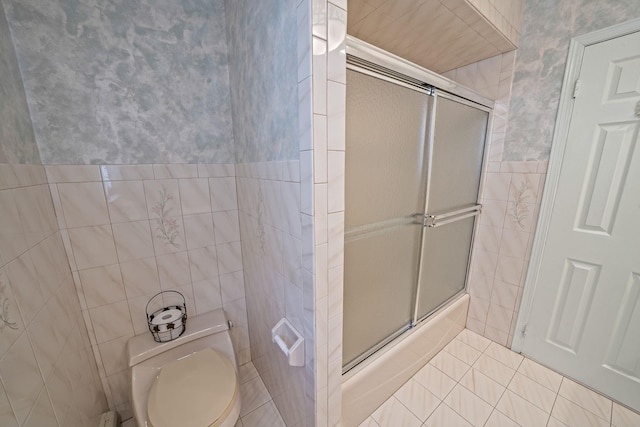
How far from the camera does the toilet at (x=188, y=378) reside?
0.87 m

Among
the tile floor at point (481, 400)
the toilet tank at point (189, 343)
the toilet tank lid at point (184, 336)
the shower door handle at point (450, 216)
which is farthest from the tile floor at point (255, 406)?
the shower door handle at point (450, 216)

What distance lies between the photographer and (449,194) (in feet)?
4.56

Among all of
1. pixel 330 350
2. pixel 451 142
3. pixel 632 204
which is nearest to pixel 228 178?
pixel 330 350

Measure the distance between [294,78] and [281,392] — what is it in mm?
1441

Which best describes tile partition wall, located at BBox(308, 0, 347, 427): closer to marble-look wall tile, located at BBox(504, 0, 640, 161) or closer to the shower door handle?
the shower door handle

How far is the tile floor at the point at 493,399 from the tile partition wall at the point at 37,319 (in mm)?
1267

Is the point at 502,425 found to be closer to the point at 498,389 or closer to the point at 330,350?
the point at 498,389

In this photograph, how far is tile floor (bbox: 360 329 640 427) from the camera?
1139mm

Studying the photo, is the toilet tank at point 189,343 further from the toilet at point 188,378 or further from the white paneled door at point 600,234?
the white paneled door at point 600,234

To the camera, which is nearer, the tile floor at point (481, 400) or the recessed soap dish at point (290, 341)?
the recessed soap dish at point (290, 341)

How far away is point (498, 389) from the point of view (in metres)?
1.31

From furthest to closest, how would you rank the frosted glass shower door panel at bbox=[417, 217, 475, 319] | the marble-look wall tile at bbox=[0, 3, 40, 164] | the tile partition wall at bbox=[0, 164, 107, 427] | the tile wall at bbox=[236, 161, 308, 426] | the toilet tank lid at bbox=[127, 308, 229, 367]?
the frosted glass shower door panel at bbox=[417, 217, 475, 319], the toilet tank lid at bbox=[127, 308, 229, 367], the tile wall at bbox=[236, 161, 308, 426], the marble-look wall tile at bbox=[0, 3, 40, 164], the tile partition wall at bbox=[0, 164, 107, 427]

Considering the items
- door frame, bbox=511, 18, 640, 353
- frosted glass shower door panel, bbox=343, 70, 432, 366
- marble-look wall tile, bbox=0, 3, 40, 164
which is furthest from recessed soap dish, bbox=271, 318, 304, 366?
door frame, bbox=511, 18, 640, 353

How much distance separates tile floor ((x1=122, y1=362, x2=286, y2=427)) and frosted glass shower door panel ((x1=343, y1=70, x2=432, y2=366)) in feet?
1.87
